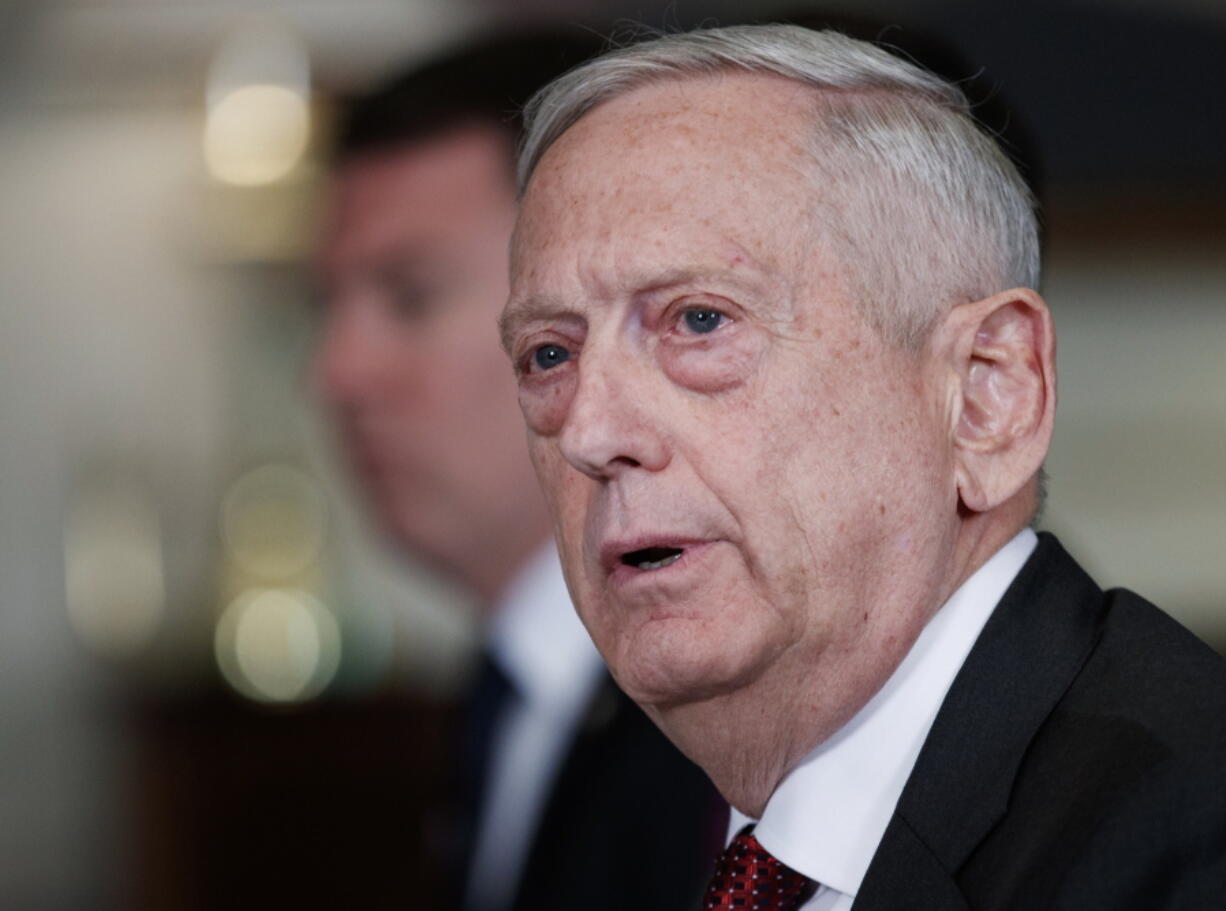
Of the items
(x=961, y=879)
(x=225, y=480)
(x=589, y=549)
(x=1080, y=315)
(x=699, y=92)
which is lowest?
(x=961, y=879)

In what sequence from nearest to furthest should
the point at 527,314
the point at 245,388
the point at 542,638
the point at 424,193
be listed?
the point at 527,314 → the point at 542,638 → the point at 424,193 → the point at 245,388

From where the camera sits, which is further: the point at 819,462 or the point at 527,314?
the point at 527,314

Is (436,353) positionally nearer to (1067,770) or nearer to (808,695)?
(808,695)

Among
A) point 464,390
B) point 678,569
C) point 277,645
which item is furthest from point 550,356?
point 277,645

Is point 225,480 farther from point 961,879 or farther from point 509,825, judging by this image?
point 961,879

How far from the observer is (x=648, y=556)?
1459 millimetres

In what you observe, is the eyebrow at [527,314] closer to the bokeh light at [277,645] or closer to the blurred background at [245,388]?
the blurred background at [245,388]

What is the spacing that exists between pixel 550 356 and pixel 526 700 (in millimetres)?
1360

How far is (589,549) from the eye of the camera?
1.47 m

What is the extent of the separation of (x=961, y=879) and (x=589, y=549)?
43 cm

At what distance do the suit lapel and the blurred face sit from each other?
55.0 inches

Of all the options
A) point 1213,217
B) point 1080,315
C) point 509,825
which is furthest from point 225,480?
point 509,825

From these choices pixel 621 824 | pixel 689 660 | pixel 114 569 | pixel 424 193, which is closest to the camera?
pixel 689 660

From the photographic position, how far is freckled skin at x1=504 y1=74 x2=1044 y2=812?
1.38 meters
